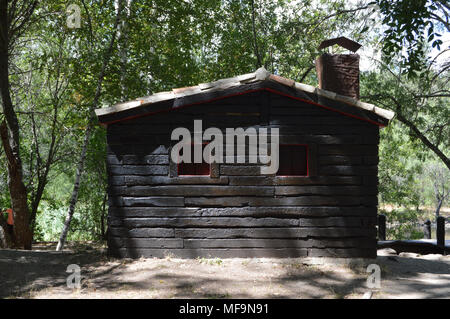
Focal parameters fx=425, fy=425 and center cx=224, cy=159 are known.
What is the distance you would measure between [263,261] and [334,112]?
328 cm


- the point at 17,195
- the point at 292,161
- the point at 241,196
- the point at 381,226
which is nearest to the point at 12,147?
the point at 17,195

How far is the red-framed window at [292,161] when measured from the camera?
340 inches

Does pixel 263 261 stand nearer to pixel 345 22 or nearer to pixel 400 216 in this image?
pixel 345 22

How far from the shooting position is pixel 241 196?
8.40 meters

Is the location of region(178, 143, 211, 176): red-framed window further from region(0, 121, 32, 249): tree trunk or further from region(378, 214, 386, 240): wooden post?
region(378, 214, 386, 240): wooden post

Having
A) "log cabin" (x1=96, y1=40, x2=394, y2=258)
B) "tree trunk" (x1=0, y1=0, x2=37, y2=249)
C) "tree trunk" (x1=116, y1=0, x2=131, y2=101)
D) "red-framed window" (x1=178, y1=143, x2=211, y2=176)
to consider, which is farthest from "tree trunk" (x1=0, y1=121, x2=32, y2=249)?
"tree trunk" (x1=116, y1=0, x2=131, y2=101)

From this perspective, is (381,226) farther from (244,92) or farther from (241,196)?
(244,92)

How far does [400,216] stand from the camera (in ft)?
70.7

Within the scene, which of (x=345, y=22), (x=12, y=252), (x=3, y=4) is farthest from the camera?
(x=345, y=22)

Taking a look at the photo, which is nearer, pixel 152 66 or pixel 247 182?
pixel 247 182

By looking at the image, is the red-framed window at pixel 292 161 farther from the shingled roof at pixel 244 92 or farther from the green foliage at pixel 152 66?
the green foliage at pixel 152 66

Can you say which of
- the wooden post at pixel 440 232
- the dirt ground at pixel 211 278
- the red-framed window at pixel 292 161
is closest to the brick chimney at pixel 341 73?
the red-framed window at pixel 292 161

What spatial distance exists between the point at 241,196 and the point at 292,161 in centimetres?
127
